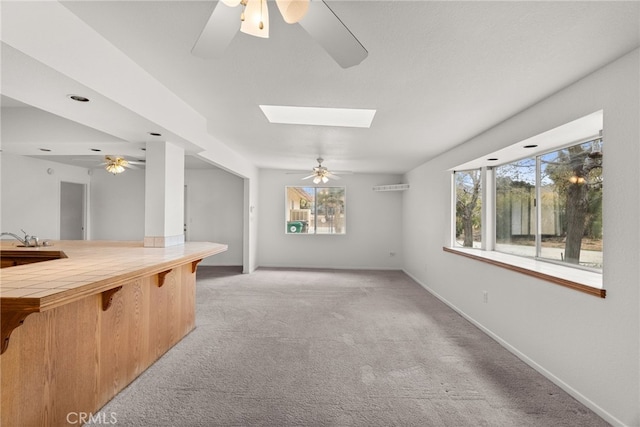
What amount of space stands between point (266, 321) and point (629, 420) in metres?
3.20

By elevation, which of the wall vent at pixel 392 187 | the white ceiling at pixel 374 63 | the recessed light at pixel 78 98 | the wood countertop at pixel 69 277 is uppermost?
the white ceiling at pixel 374 63

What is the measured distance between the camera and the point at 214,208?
7621 mm

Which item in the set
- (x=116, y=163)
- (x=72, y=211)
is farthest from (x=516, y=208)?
(x=72, y=211)

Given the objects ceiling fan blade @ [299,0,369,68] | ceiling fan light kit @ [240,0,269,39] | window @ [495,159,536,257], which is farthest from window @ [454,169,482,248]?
ceiling fan light kit @ [240,0,269,39]

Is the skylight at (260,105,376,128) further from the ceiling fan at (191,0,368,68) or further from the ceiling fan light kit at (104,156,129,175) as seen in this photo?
the ceiling fan light kit at (104,156,129,175)

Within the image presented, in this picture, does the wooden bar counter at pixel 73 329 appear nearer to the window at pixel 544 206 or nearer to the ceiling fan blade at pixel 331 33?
the ceiling fan blade at pixel 331 33

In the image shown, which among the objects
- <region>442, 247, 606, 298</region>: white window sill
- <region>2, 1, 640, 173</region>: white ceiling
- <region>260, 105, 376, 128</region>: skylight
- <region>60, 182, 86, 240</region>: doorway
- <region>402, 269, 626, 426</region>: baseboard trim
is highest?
<region>260, 105, 376, 128</region>: skylight

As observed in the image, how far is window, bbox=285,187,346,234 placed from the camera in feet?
25.3

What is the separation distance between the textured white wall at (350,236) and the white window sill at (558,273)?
3979mm

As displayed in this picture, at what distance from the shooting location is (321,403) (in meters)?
2.12

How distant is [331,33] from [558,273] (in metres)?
2.73

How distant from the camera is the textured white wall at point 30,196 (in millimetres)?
5203

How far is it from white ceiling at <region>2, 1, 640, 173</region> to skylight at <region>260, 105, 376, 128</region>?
0.59ft

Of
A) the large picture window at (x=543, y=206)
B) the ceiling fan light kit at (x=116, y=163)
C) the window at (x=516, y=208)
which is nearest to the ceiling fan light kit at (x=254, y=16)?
the large picture window at (x=543, y=206)
